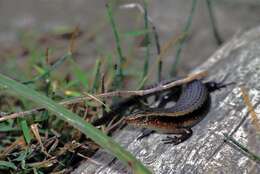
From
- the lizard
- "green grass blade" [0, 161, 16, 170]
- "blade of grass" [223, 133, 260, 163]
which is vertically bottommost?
the lizard

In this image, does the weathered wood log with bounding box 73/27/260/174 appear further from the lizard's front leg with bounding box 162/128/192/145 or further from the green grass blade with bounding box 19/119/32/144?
the green grass blade with bounding box 19/119/32/144

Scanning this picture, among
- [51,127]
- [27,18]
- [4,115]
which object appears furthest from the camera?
[27,18]

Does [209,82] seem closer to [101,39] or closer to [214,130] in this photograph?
[214,130]

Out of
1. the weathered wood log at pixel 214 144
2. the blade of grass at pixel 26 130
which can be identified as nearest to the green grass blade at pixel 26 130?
the blade of grass at pixel 26 130

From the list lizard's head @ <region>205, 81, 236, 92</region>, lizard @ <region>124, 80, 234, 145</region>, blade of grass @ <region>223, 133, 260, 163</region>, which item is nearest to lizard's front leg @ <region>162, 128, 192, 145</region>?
lizard @ <region>124, 80, 234, 145</region>

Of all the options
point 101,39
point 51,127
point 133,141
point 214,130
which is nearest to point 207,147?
point 214,130
